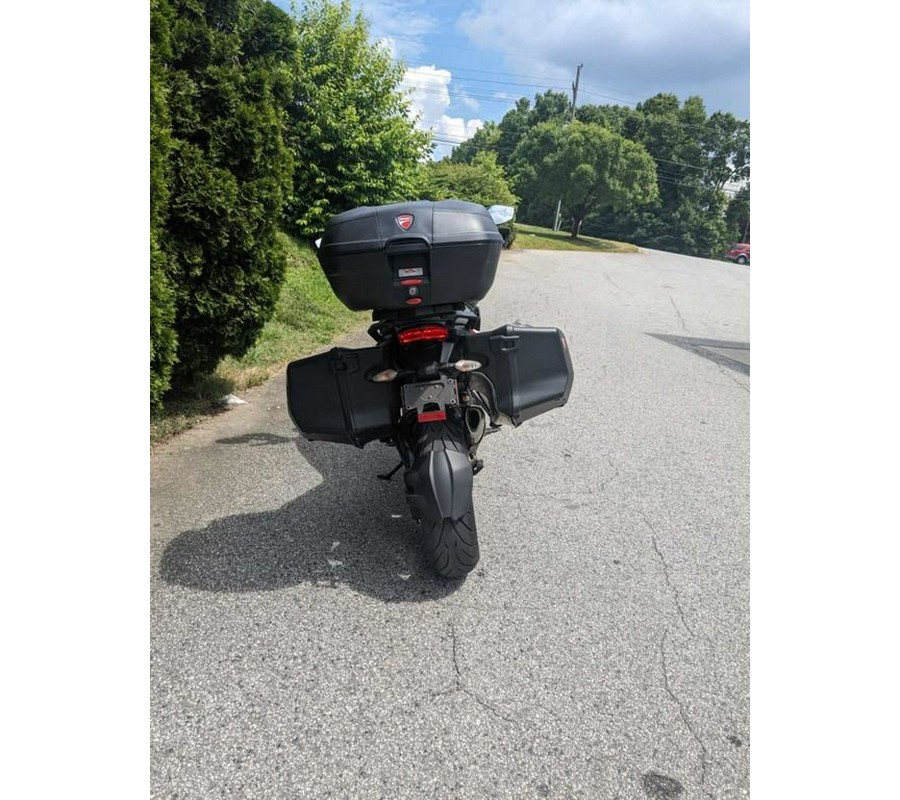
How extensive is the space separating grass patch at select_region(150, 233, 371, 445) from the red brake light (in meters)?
2.14

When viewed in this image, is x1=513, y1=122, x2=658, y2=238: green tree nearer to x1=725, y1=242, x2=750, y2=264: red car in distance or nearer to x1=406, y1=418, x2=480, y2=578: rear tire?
x1=725, y1=242, x2=750, y2=264: red car in distance

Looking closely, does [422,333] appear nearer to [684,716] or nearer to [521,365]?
[521,365]

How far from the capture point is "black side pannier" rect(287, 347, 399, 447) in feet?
10.2

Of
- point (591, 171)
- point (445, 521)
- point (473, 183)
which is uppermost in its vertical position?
point (591, 171)

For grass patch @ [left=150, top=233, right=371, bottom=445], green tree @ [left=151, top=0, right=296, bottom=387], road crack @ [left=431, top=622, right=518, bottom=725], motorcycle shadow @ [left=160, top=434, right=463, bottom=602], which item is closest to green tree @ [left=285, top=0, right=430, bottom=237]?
grass patch @ [left=150, top=233, right=371, bottom=445]

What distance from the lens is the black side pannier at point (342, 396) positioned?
10.2ft

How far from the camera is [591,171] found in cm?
3959

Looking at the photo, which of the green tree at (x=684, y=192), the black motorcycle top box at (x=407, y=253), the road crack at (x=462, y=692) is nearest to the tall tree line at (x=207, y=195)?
the black motorcycle top box at (x=407, y=253)

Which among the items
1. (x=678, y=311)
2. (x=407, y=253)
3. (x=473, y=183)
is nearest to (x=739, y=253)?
(x=473, y=183)

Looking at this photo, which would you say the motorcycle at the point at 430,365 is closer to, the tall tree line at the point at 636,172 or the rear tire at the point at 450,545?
the rear tire at the point at 450,545

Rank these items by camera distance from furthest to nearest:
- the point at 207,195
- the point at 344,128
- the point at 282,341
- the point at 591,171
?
the point at 591,171 → the point at 344,128 → the point at 282,341 → the point at 207,195

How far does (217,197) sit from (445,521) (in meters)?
2.79

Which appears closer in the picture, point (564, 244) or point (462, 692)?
point (462, 692)
